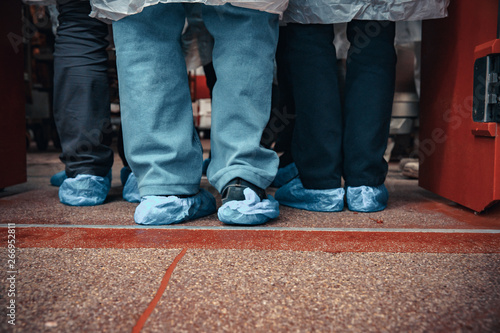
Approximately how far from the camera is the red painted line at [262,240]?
2.47 ft

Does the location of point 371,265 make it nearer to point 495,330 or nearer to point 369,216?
point 495,330

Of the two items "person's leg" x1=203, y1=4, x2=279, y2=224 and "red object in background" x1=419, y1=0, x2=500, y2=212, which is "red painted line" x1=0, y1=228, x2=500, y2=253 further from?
"red object in background" x1=419, y1=0, x2=500, y2=212

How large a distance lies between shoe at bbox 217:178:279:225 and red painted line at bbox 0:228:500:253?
0.13ft

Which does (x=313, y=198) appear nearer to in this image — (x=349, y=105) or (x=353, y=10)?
(x=349, y=105)

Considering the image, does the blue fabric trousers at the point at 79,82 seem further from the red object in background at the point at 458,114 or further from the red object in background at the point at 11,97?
the red object in background at the point at 458,114

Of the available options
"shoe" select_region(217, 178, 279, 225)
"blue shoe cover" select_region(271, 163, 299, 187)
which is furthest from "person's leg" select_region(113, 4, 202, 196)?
"blue shoe cover" select_region(271, 163, 299, 187)

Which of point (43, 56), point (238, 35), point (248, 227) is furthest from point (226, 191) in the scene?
point (43, 56)

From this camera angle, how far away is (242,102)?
0.93 m

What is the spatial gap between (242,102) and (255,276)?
1.52 feet

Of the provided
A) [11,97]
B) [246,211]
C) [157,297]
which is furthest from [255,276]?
[11,97]

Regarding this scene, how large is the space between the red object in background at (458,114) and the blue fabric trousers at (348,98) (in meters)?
0.19

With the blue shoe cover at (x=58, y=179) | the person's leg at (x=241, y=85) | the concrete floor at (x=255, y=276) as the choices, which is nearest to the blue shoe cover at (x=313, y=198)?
the concrete floor at (x=255, y=276)

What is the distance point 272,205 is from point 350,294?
437 mm

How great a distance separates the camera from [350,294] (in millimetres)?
542
